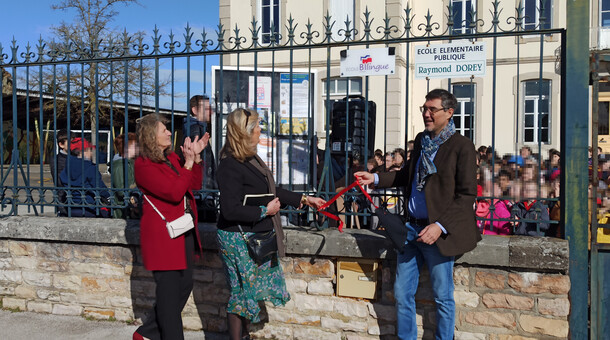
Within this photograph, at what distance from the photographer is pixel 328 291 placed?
15.5ft

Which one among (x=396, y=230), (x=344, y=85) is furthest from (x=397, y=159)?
(x=344, y=85)

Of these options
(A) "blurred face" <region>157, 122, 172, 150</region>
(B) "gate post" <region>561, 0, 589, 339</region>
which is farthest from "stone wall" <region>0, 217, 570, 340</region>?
(A) "blurred face" <region>157, 122, 172, 150</region>

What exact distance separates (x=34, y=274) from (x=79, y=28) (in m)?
13.8

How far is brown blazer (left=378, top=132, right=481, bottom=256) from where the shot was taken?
3.72 meters

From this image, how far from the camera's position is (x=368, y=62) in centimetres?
475

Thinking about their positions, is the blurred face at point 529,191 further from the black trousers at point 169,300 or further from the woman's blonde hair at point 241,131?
the black trousers at point 169,300

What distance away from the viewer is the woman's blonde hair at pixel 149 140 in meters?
4.00

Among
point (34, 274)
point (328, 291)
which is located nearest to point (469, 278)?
point (328, 291)

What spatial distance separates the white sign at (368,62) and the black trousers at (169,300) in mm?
1842

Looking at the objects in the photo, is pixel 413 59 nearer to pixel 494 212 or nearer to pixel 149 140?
pixel 494 212

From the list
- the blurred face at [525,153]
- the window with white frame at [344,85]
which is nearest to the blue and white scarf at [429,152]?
the blurred face at [525,153]

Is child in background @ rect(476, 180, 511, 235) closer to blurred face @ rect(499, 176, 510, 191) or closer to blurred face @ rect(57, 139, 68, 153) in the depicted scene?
blurred face @ rect(499, 176, 510, 191)

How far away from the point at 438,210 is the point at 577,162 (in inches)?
47.6

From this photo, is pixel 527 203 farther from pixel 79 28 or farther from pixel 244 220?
pixel 79 28
